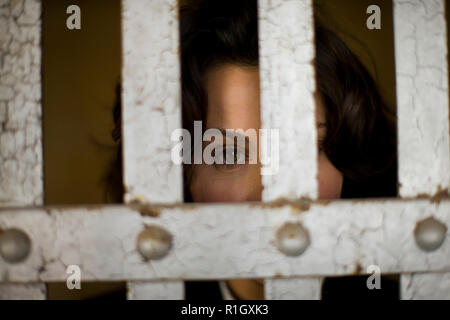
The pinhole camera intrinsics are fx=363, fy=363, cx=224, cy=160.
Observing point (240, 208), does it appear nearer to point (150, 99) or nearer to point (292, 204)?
point (292, 204)

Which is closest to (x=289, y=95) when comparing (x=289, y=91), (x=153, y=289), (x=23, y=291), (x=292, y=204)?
(x=289, y=91)

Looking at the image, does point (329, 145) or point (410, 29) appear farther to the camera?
point (329, 145)

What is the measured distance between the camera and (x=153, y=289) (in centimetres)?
41

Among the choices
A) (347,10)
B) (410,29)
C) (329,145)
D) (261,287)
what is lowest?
(261,287)

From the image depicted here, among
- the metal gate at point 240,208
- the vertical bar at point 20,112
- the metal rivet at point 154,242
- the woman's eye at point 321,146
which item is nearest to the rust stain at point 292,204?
the metal gate at point 240,208

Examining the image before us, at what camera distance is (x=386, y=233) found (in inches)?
15.9

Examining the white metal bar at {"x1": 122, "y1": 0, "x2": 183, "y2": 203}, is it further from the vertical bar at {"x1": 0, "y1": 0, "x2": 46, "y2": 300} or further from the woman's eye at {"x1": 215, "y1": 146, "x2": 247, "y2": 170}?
the woman's eye at {"x1": 215, "y1": 146, "x2": 247, "y2": 170}

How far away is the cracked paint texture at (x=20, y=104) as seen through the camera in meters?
0.41

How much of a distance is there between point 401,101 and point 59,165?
1.16m

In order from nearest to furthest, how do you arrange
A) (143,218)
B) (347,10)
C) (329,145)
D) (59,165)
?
1. (143,218)
2. (329,145)
3. (59,165)
4. (347,10)

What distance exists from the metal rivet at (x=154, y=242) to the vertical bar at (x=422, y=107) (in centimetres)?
27

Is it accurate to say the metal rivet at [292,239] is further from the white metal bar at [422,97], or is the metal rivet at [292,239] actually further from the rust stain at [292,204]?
the white metal bar at [422,97]
